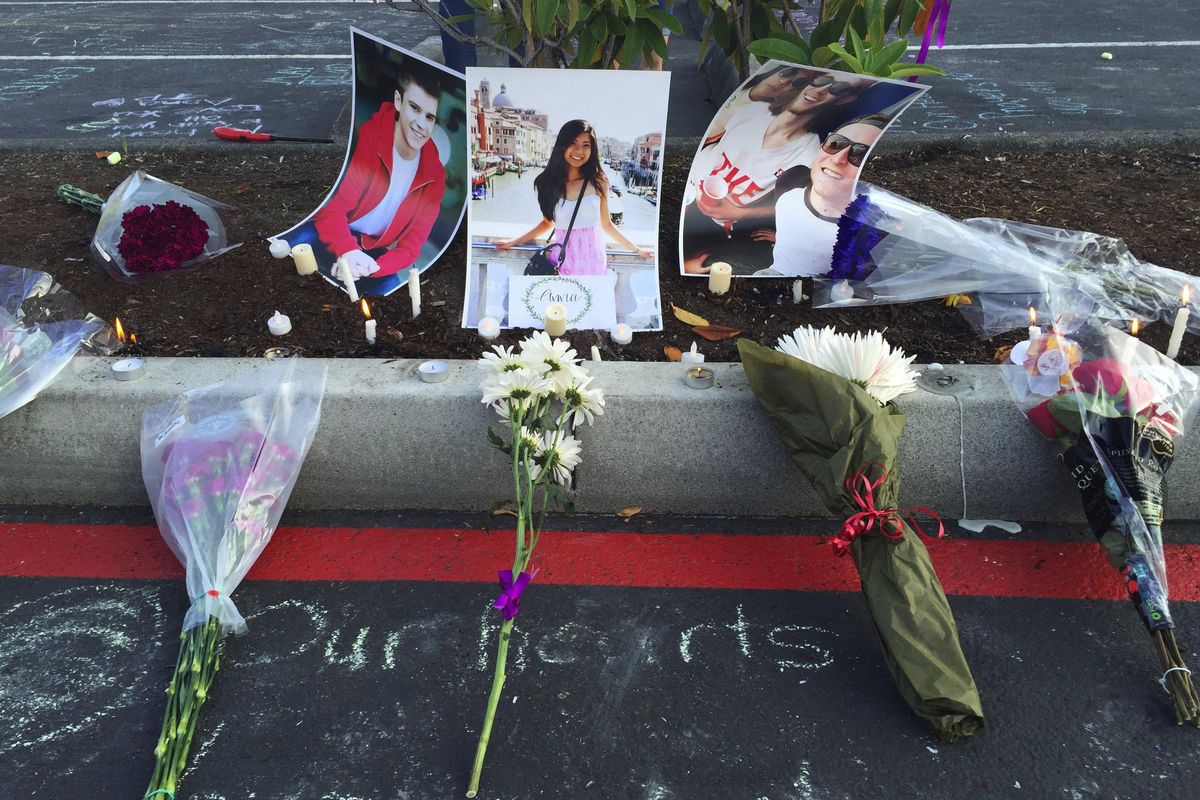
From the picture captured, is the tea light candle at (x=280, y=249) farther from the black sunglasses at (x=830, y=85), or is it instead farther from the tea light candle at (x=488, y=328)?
the black sunglasses at (x=830, y=85)

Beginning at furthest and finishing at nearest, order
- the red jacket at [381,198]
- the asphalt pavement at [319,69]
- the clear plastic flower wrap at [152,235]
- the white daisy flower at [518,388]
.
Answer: the asphalt pavement at [319,69] < the red jacket at [381,198] < the clear plastic flower wrap at [152,235] < the white daisy flower at [518,388]

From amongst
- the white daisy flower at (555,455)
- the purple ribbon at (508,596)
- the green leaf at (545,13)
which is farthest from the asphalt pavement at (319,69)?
the purple ribbon at (508,596)

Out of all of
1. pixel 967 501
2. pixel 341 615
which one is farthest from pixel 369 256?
pixel 967 501

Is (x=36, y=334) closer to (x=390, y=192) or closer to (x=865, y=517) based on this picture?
(x=390, y=192)

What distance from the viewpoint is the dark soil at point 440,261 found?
3314 mm

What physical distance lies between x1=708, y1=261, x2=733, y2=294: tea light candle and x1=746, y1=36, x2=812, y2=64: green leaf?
0.80 meters

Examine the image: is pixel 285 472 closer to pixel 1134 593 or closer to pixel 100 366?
pixel 100 366

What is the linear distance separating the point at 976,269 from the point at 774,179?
33.4 inches

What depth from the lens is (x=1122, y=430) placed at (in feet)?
8.34

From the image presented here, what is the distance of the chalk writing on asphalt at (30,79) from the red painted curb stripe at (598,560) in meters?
6.06

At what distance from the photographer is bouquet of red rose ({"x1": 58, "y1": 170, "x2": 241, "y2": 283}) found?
3.64m

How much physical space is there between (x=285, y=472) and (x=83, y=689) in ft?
2.45

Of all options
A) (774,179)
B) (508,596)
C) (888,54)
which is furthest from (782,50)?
(508,596)

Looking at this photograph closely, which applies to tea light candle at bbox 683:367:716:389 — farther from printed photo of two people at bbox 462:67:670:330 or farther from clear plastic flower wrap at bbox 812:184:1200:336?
clear plastic flower wrap at bbox 812:184:1200:336
